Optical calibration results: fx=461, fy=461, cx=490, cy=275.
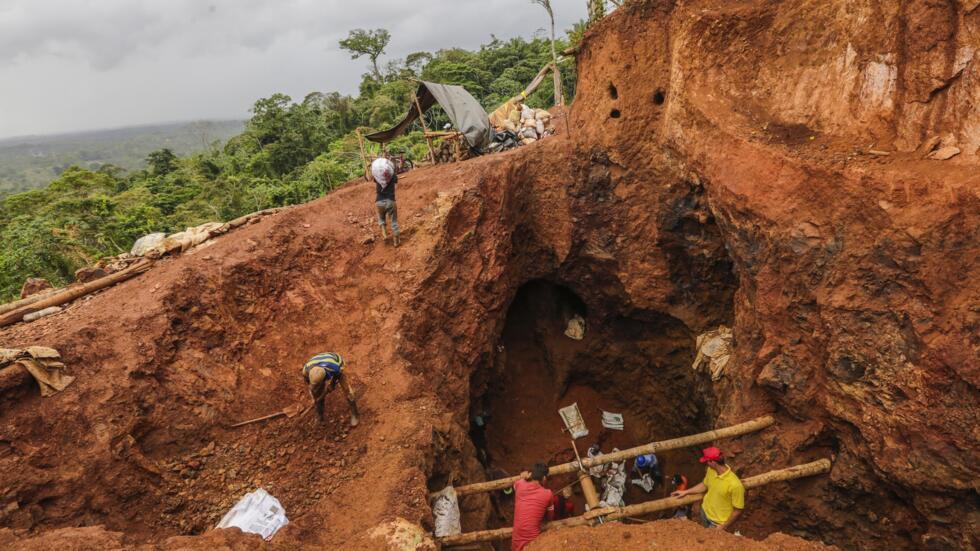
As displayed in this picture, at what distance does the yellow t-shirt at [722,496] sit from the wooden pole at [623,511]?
0.17 metres

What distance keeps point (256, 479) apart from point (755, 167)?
7312mm

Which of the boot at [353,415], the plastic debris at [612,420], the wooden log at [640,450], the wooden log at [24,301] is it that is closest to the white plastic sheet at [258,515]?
the boot at [353,415]

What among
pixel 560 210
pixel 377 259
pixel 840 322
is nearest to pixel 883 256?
pixel 840 322

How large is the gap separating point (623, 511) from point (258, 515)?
3903 mm

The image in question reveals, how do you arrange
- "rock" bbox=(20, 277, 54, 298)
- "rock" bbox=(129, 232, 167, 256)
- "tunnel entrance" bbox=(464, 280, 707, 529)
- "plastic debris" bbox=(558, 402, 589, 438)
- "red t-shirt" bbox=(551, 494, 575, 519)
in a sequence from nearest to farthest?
"rock" bbox=(20, 277, 54, 298) < "rock" bbox=(129, 232, 167, 256) < "red t-shirt" bbox=(551, 494, 575, 519) < "tunnel entrance" bbox=(464, 280, 707, 529) < "plastic debris" bbox=(558, 402, 589, 438)

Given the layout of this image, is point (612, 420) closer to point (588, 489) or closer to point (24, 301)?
point (588, 489)

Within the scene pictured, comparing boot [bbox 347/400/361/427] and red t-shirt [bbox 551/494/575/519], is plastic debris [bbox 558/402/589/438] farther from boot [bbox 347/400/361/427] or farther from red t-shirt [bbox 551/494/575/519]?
boot [bbox 347/400/361/427]

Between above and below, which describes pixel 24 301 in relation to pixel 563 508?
above

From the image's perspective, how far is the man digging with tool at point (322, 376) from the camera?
533 cm

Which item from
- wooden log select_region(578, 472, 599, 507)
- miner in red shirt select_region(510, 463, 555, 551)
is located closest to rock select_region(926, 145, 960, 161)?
wooden log select_region(578, 472, 599, 507)

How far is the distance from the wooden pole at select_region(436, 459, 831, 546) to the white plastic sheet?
169 centimetres

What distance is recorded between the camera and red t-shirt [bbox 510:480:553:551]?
194 inches

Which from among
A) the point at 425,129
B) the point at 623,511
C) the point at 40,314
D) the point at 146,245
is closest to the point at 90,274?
the point at 146,245

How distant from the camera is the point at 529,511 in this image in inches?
195
